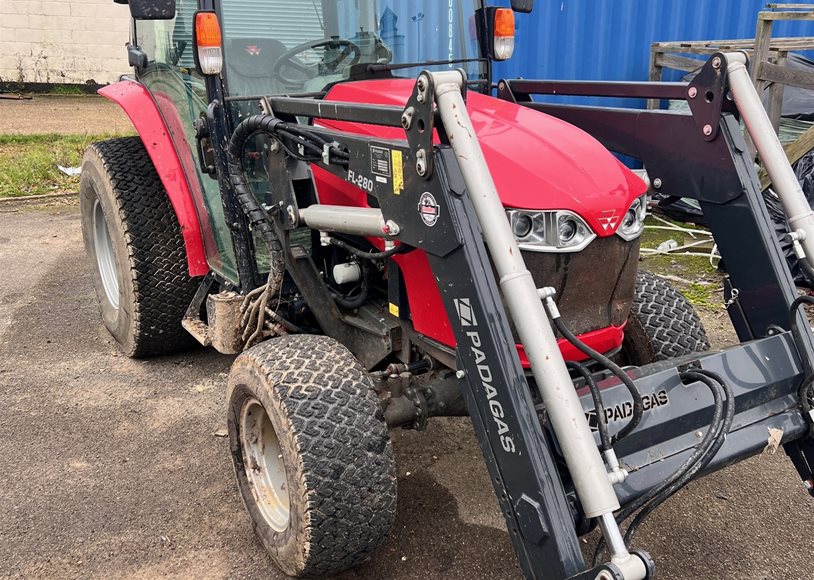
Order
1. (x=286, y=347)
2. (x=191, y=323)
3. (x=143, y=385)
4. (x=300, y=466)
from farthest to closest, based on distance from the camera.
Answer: (x=143, y=385) → (x=191, y=323) → (x=286, y=347) → (x=300, y=466)

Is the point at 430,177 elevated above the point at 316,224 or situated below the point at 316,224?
above

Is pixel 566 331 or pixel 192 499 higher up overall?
pixel 566 331

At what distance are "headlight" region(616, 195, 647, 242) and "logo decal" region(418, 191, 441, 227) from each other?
658 millimetres

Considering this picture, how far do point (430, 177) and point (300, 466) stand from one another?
0.93m

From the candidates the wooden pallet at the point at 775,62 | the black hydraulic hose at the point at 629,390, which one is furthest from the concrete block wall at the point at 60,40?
the black hydraulic hose at the point at 629,390

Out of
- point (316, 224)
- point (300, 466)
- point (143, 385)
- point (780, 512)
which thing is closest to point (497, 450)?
point (300, 466)

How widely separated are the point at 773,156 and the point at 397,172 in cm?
121

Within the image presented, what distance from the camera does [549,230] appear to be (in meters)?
2.29

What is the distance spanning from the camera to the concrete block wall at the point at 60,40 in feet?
43.3

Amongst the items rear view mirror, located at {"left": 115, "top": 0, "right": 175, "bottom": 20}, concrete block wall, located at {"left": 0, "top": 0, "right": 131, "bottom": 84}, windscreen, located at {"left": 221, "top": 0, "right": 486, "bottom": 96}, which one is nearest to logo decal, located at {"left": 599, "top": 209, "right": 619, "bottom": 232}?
windscreen, located at {"left": 221, "top": 0, "right": 486, "bottom": 96}

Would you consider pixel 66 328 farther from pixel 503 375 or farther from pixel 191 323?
pixel 503 375

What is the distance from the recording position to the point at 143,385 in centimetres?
390

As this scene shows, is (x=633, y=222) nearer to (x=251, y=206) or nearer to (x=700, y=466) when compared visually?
(x=700, y=466)

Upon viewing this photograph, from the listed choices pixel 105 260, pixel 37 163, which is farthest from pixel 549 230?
pixel 37 163
